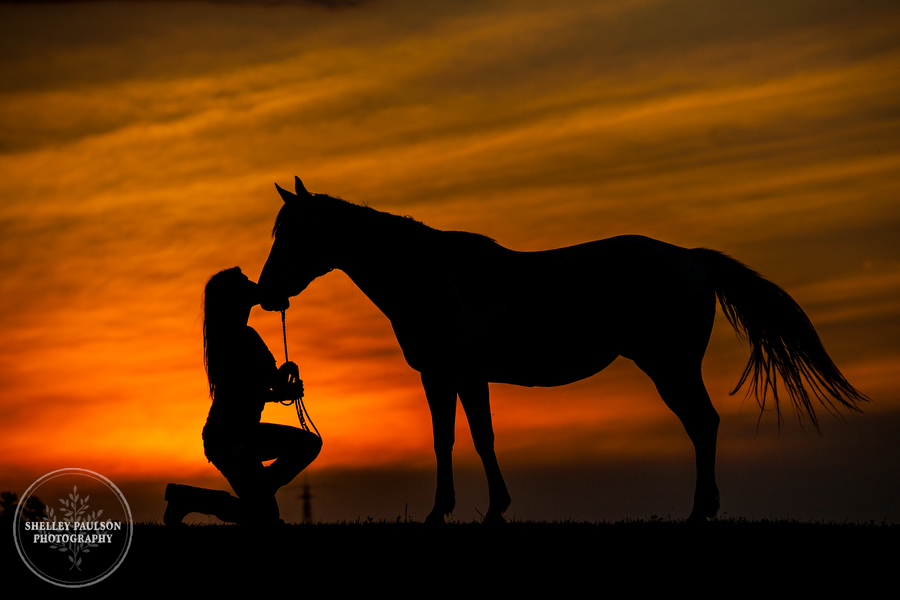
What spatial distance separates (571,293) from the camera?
9.26 meters

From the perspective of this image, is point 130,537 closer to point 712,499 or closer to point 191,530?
point 191,530

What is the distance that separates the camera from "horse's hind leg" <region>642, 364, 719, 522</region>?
8.78m

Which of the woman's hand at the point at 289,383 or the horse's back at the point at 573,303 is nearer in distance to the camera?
the woman's hand at the point at 289,383

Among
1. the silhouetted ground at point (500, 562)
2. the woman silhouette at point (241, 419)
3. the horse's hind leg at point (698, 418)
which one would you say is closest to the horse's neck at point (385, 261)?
the woman silhouette at point (241, 419)

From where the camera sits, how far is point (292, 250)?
28.1 feet

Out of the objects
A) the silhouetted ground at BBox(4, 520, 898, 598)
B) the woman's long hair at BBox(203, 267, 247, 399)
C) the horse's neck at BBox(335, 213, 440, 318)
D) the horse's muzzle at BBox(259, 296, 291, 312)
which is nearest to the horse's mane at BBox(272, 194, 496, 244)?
the horse's neck at BBox(335, 213, 440, 318)

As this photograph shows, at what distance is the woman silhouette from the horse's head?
0.78 meters

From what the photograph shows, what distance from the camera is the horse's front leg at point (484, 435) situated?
848cm

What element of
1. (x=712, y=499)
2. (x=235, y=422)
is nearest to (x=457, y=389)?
(x=235, y=422)

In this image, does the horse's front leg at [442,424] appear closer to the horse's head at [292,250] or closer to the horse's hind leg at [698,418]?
the horse's head at [292,250]

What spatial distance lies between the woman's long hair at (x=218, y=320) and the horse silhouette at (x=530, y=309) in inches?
38.8

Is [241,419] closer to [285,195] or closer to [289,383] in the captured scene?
[289,383]

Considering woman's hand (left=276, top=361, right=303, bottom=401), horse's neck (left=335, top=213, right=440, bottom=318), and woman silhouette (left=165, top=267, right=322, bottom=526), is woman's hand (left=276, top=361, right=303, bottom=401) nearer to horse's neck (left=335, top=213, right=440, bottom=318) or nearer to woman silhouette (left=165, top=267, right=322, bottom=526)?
woman silhouette (left=165, top=267, right=322, bottom=526)

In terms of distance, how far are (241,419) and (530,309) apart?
9.99ft
